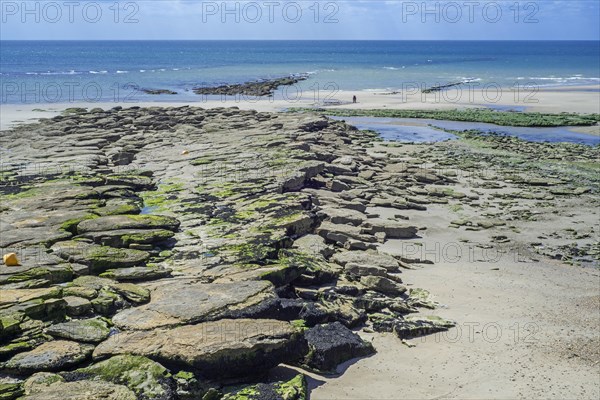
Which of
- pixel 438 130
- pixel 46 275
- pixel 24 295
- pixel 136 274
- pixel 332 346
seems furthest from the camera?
pixel 438 130

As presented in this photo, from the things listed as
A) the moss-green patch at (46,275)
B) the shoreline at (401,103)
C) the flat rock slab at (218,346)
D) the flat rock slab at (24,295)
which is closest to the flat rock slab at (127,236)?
the moss-green patch at (46,275)

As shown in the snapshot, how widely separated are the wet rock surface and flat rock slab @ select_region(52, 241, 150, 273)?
2.0 inches

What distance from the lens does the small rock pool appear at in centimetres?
3994

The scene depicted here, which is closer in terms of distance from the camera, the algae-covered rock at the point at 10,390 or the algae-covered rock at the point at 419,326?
the algae-covered rock at the point at 10,390

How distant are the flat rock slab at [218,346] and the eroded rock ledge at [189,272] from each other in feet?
0.08

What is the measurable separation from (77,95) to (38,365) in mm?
61586

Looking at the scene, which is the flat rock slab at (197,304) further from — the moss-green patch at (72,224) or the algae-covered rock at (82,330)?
the moss-green patch at (72,224)

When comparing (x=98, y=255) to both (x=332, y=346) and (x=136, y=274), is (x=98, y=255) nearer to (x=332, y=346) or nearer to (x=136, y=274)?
(x=136, y=274)

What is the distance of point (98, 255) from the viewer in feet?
42.4

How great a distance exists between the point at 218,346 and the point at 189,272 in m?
3.76

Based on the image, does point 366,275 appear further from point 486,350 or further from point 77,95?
point 77,95

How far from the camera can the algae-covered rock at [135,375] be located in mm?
8445

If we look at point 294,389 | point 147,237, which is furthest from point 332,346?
point 147,237

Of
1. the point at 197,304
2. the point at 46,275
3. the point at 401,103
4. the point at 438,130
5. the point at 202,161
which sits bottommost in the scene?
the point at 197,304
